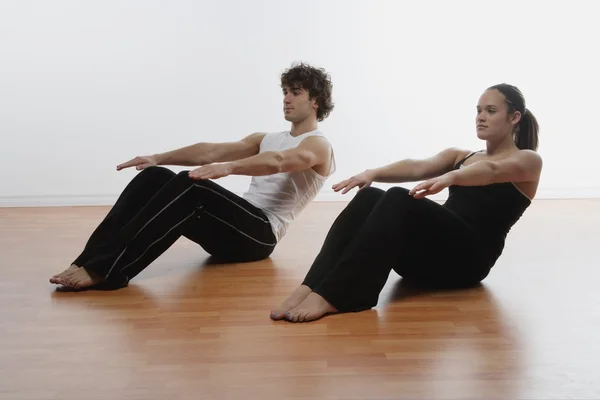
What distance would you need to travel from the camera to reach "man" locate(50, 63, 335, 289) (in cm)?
295

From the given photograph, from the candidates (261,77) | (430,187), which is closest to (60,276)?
(430,187)

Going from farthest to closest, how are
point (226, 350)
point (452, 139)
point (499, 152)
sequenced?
point (452, 139) < point (499, 152) < point (226, 350)

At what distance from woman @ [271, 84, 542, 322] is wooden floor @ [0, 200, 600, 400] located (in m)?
0.09

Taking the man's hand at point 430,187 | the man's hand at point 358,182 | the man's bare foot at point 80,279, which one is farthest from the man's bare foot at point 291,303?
the man's bare foot at point 80,279

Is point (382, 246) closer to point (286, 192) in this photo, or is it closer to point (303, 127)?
point (286, 192)

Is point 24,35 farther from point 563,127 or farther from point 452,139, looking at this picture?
point 563,127

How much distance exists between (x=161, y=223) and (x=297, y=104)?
85 cm

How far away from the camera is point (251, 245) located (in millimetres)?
3436

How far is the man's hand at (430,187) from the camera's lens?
251 cm

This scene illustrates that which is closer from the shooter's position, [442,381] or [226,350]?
[442,381]

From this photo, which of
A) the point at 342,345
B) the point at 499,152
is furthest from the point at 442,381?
the point at 499,152

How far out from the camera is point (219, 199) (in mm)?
3146

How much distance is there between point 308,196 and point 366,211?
0.74 m

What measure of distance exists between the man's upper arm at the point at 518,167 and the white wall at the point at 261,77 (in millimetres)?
3359
